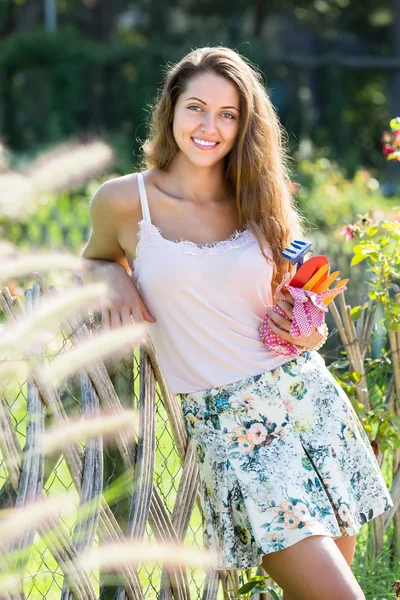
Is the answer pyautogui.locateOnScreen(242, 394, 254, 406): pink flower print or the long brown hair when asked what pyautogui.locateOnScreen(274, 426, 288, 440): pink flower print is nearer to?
pyautogui.locateOnScreen(242, 394, 254, 406): pink flower print

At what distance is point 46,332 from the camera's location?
6.59 ft

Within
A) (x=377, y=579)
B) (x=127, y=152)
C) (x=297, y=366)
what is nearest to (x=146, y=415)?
(x=297, y=366)

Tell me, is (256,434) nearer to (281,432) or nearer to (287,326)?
(281,432)

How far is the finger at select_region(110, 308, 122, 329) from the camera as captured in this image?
2287 mm

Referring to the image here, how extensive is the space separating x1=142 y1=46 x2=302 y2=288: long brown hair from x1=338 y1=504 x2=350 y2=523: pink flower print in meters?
0.62

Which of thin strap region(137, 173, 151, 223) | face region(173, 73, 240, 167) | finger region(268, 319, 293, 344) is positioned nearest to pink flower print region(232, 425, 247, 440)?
finger region(268, 319, 293, 344)

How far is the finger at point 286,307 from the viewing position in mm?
2344

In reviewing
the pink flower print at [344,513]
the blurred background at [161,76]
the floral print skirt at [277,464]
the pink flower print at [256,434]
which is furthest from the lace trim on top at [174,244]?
the blurred background at [161,76]

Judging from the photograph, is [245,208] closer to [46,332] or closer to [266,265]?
[266,265]

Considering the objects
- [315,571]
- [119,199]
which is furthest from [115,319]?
[315,571]

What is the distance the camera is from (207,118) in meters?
2.40

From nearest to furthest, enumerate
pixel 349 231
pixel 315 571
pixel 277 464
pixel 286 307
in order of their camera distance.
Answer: pixel 315 571
pixel 277 464
pixel 286 307
pixel 349 231

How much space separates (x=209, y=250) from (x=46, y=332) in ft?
1.70

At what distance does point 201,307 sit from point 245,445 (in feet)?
1.15
